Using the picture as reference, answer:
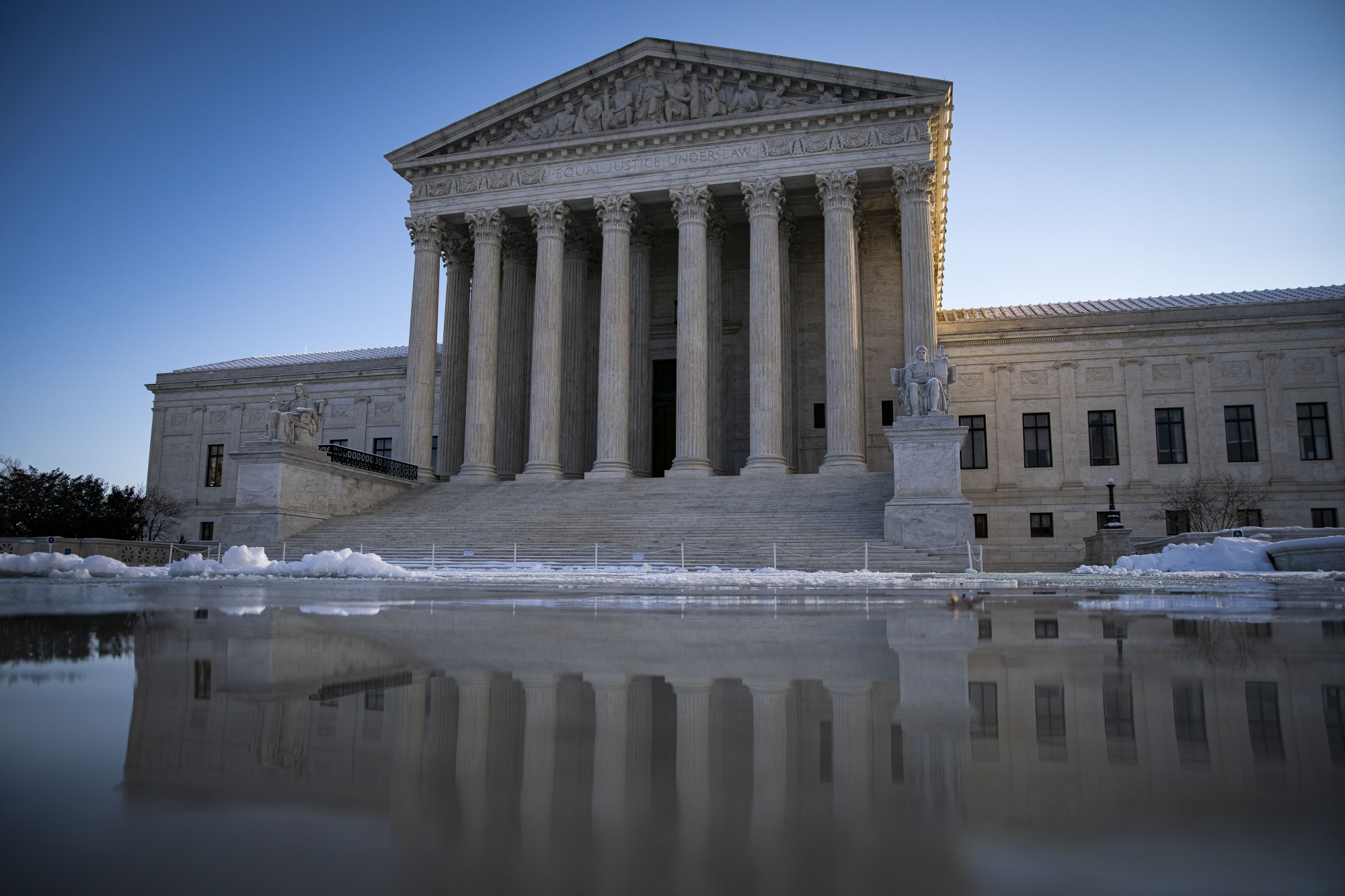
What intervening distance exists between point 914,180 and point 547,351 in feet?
51.0

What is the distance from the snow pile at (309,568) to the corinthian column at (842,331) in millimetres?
19190

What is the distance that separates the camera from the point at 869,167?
33.4 m

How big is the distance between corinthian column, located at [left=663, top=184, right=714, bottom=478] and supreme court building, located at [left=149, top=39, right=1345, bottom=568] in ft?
0.31

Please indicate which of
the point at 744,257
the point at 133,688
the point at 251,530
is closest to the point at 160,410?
the point at 251,530

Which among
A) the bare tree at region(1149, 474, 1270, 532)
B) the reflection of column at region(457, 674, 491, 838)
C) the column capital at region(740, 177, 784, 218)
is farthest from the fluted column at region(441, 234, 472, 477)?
the reflection of column at region(457, 674, 491, 838)

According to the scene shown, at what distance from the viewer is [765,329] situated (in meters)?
33.4

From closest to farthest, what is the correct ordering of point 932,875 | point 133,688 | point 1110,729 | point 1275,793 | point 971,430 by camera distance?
1. point 932,875
2. point 1275,793
3. point 1110,729
4. point 133,688
5. point 971,430

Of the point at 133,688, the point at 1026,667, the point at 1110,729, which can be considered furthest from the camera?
the point at 1026,667

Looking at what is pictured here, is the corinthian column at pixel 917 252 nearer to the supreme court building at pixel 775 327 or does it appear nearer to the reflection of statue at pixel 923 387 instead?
the supreme court building at pixel 775 327

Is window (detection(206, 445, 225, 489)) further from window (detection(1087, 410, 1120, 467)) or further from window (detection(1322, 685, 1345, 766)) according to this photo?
window (detection(1322, 685, 1345, 766))

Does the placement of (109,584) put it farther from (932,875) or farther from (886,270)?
(886,270)

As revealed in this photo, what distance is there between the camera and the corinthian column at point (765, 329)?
107 feet

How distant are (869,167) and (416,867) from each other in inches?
1373

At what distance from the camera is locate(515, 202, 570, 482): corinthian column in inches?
1384
